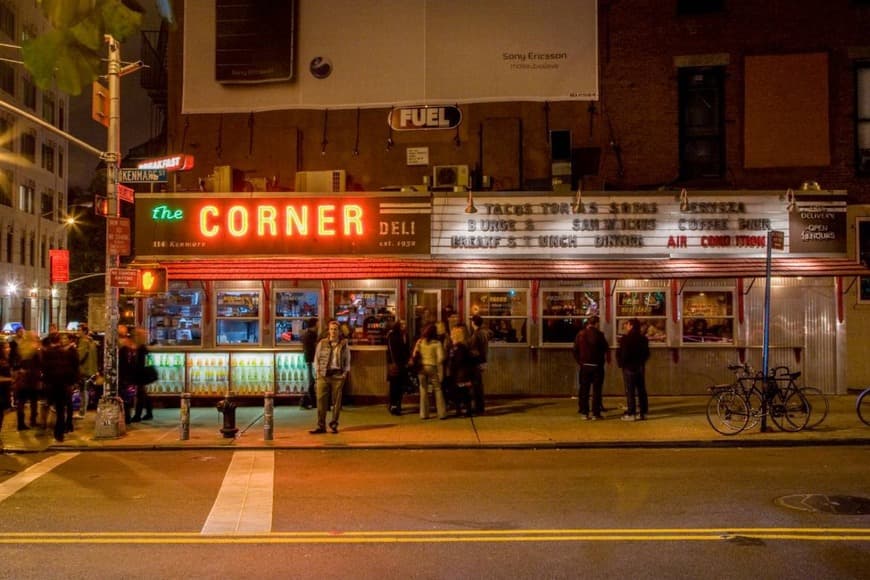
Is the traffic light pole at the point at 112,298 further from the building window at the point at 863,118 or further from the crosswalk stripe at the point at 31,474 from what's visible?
the building window at the point at 863,118

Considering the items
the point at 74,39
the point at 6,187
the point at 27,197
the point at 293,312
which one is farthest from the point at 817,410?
the point at 27,197

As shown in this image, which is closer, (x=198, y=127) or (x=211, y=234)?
(x=211, y=234)

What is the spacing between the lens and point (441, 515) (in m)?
8.30

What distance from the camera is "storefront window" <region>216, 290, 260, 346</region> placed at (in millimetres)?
17875

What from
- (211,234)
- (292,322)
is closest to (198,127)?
(211,234)

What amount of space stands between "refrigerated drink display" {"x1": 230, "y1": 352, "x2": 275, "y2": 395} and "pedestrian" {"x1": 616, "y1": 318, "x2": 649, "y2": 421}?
7519 mm

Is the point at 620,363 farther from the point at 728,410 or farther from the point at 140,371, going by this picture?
the point at 140,371

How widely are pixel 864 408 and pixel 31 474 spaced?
14250 millimetres

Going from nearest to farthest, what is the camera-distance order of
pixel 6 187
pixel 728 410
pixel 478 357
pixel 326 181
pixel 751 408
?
pixel 728 410
pixel 751 408
pixel 478 357
pixel 326 181
pixel 6 187

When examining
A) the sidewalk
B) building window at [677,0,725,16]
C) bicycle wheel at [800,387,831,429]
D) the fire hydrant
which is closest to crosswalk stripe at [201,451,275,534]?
the fire hydrant

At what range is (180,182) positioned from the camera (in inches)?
788

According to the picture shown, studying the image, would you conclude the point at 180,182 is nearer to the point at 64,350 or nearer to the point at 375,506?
the point at 64,350

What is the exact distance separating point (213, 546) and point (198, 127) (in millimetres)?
14966

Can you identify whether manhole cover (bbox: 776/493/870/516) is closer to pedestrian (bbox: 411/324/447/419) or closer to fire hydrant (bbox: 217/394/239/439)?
pedestrian (bbox: 411/324/447/419)
